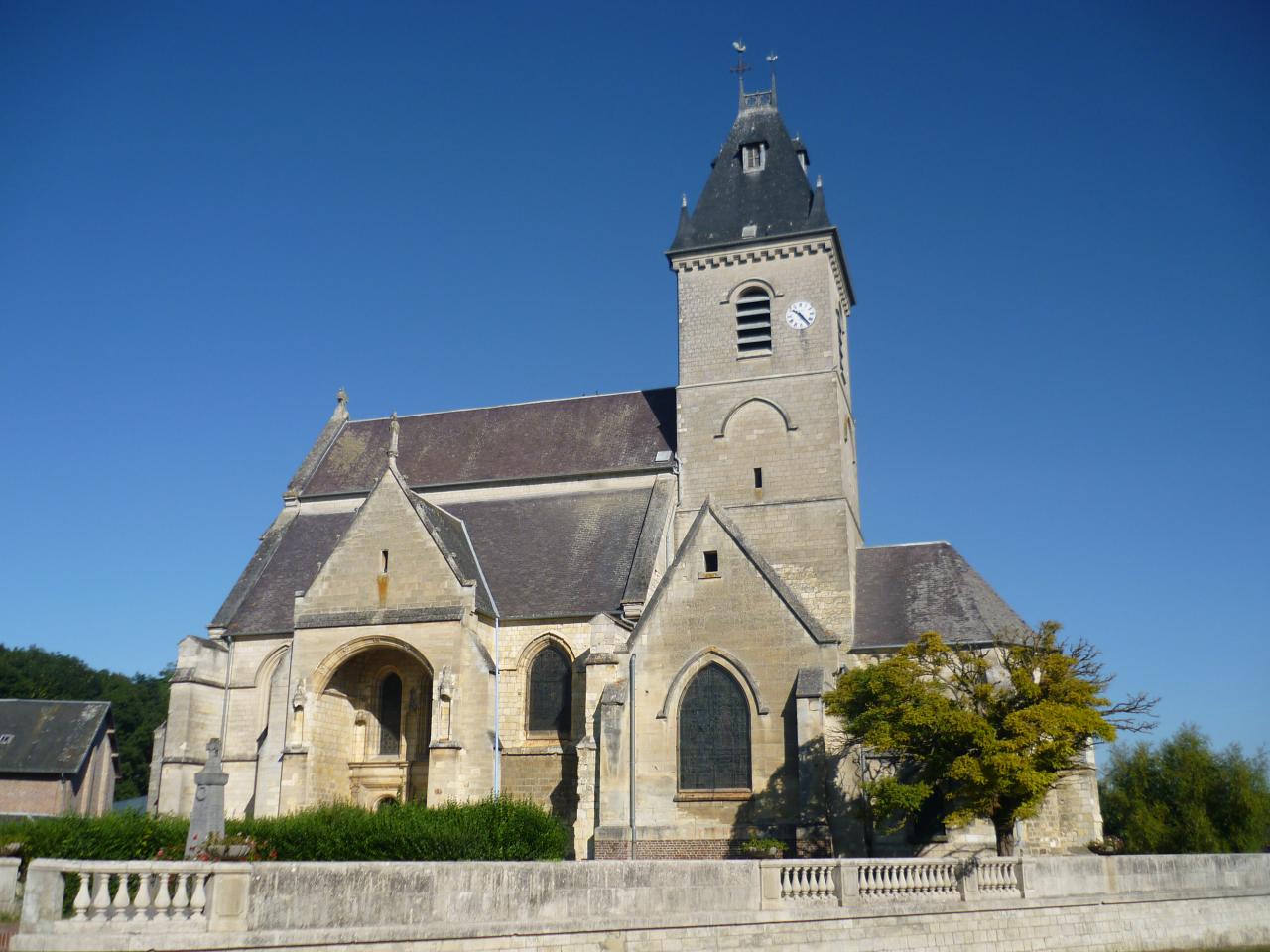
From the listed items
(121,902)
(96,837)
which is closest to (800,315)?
(96,837)

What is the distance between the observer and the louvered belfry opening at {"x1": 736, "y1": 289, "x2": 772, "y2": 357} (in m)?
28.4

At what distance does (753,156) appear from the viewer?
3058 cm

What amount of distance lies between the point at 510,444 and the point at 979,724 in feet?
54.2

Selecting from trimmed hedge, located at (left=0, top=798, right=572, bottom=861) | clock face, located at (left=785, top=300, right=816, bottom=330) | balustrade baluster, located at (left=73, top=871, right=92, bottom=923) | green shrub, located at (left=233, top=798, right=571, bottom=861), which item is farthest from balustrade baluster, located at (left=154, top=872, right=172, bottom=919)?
clock face, located at (left=785, top=300, right=816, bottom=330)

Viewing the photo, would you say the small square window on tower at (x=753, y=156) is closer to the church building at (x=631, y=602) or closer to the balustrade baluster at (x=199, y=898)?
the church building at (x=631, y=602)

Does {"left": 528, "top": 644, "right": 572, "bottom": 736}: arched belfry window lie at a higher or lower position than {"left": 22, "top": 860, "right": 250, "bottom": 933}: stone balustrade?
higher

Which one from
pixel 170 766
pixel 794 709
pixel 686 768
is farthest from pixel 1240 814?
pixel 170 766

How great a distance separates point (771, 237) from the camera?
28.6 metres

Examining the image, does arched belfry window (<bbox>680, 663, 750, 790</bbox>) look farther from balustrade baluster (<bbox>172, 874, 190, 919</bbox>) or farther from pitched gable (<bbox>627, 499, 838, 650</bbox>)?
balustrade baluster (<bbox>172, 874, 190, 919</bbox>)

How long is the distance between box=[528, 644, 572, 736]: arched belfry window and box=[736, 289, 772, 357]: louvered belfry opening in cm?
928

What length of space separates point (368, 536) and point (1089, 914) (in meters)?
15.7

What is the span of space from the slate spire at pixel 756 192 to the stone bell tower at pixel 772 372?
38mm

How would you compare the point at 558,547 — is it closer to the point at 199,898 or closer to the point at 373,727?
the point at 373,727

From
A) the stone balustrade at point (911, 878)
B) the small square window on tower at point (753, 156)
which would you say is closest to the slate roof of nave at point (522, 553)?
the small square window on tower at point (753, 156)
